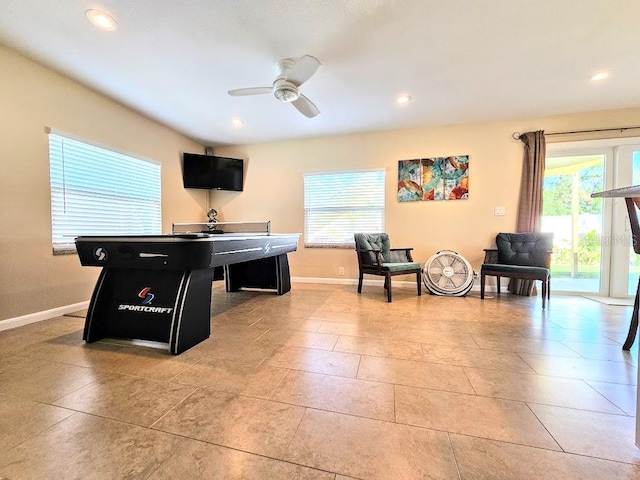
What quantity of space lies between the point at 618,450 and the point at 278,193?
14.5ft

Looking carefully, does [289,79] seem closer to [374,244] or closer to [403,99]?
[403,99]

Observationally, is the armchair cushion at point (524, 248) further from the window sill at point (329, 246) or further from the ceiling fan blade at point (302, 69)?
the ceiling fan blade at point (302, 69)

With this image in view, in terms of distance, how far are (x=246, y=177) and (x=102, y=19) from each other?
2.86 meters

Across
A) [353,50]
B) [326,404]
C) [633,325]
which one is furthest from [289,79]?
[633,325]

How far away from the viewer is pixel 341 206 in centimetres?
439

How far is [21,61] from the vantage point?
2.36 m

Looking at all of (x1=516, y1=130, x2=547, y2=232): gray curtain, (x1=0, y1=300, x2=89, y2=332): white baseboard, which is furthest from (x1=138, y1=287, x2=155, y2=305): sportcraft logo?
(x1=516, y1=130, x2=547, y2=232): gray curtain

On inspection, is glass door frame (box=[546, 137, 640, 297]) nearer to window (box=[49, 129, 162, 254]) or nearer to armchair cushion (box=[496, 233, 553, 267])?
armchair cushion (box=[496, 233, 553, 267])

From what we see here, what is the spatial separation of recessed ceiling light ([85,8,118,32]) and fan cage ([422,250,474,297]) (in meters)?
4.02

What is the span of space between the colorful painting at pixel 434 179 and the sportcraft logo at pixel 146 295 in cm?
353

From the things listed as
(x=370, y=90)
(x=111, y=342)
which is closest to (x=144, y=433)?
(x=111, y=342)

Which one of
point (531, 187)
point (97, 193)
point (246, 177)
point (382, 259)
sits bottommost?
point (382, 259)

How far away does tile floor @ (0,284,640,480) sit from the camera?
936 mm

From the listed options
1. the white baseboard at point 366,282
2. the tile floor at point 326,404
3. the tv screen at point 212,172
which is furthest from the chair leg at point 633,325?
the tv screen at point 212,172
